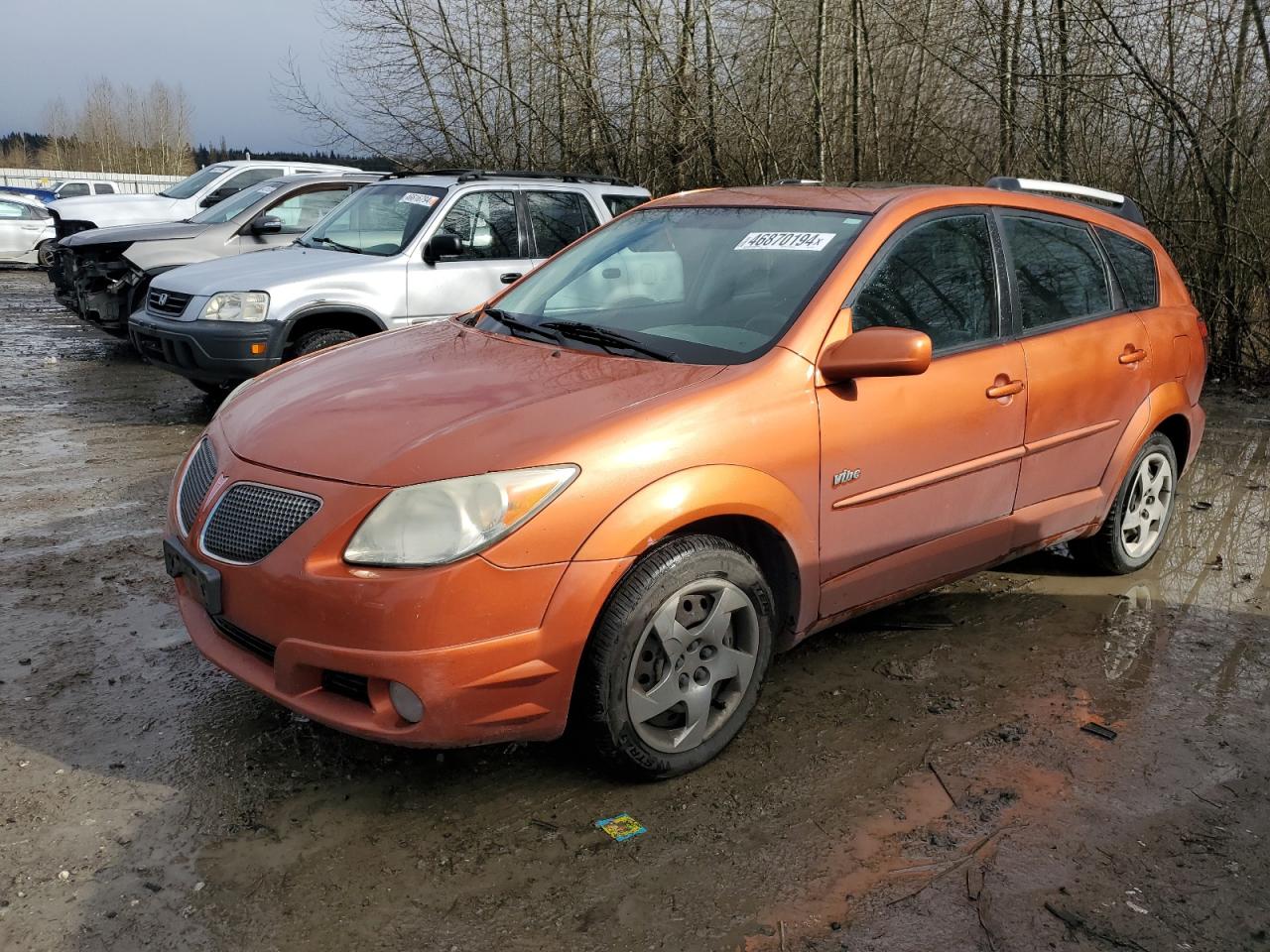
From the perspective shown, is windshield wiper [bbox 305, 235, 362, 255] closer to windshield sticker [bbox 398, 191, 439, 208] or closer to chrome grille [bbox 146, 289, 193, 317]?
windshield sticker [bbox 398, 191, 439, 208]

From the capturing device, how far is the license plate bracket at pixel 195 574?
2.92 metres

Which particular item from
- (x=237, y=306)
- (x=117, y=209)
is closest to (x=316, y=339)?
(x=237, y=306)

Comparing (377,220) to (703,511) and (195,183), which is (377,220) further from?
(195,183)

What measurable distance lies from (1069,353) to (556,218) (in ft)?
16.0

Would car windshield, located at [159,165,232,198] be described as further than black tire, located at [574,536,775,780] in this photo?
Yes

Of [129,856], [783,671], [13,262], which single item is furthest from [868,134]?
[13,262]

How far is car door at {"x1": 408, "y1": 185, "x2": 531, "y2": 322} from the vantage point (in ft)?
24.7

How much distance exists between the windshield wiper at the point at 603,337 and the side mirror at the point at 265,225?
21.2ft

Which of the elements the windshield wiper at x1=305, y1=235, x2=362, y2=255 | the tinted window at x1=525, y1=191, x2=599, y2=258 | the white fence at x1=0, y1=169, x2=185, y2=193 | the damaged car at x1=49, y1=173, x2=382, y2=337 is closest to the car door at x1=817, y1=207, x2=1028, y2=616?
the tinted window at x1=525, y1=191, x2=599, y2=258

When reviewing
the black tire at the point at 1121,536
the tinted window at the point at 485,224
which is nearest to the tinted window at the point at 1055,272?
the black tire at the point at 1121,536

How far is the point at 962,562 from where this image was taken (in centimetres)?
392

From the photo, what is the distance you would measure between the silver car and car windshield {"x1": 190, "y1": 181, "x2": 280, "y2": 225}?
2.53 m

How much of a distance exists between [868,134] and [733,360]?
979 cm

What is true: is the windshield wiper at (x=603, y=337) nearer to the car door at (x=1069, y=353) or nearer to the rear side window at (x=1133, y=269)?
the car door at (x=1069, y=353)
